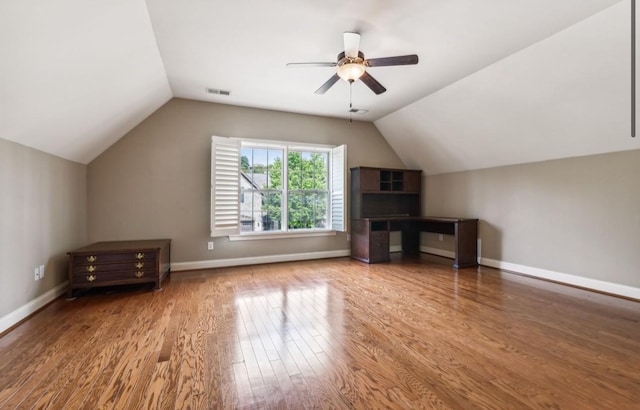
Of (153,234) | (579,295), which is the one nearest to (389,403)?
(579,295)

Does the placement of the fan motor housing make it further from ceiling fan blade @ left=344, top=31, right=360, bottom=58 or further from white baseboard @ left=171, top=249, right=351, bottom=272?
white baseboard @ left=171, top=249, right=351, bottom=272

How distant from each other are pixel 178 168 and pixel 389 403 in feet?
13.6

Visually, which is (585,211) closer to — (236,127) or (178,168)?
(236,127)

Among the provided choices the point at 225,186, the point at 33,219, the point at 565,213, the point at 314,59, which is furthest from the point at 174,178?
the point at 565,213

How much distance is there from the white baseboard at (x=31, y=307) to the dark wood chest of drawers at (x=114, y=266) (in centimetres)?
15

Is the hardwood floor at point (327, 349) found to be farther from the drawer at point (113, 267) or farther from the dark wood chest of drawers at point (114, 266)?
the drawer at point (113, 267)

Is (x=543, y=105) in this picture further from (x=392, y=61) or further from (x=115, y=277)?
(x=115, y=277)

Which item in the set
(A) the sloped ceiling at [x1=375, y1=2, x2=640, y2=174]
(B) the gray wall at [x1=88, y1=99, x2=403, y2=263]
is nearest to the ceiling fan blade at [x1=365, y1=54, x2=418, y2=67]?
(A) the sloped ceiling at [x1=375, y1=2, x2=640, y2=174]

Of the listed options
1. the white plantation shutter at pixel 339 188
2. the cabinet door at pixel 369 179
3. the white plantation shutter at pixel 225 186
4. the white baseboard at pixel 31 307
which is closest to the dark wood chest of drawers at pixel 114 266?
the white baseboard at pixel 31 307

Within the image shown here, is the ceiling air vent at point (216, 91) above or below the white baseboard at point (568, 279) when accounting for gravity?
above

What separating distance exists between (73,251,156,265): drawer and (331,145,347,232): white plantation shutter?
2992 mm

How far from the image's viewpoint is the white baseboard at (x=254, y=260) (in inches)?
172

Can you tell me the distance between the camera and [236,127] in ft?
15.5

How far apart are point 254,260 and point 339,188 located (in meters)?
2.00
